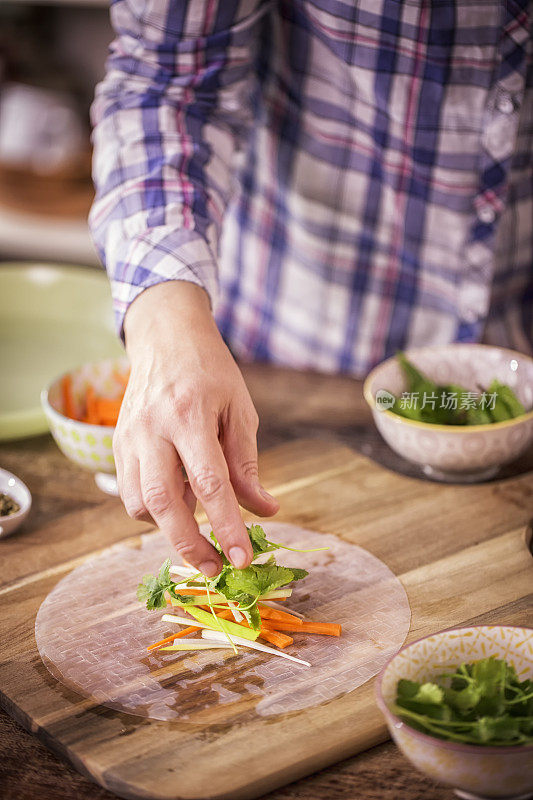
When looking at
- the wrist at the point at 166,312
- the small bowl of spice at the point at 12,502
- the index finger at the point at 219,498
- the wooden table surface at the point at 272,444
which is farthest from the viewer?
the small bowl of spice at the point at 12,502

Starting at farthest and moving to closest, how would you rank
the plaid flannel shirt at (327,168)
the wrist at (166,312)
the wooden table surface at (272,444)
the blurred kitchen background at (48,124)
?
1. the blurred kitchen background at (48,124)
2. the plaid flannel shirt at (327,168)
3. the wrist at (166,312)
4. the wooden table surface at (272,444)

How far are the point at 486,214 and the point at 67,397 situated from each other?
2.55ft

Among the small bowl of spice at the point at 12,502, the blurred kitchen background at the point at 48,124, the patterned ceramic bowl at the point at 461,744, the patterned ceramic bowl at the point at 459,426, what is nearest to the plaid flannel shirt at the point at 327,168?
the patterned ceramic bowl at the point at 459,426

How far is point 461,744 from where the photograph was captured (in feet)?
2.46

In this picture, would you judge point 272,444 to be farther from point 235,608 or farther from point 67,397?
point 235,608

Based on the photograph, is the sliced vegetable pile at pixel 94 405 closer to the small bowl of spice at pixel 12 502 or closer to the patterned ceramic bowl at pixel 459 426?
the small bowl of spice at pixel 12 502

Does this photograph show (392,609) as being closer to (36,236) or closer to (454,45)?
(454,45)

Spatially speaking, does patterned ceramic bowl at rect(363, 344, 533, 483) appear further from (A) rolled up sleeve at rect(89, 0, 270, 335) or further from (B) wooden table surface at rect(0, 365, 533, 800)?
(A) rolled up sleeve at rect(89, 0, 270, 335)

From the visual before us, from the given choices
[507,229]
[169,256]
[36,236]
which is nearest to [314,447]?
[169,256]

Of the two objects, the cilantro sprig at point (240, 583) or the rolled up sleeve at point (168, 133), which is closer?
the cilantro sprig at point (240, 583)

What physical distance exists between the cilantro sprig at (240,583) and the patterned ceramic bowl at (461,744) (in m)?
0.23

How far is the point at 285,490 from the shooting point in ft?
4.50

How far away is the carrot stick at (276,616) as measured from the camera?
1.06 m

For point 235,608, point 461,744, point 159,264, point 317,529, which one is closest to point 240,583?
point 235,608
